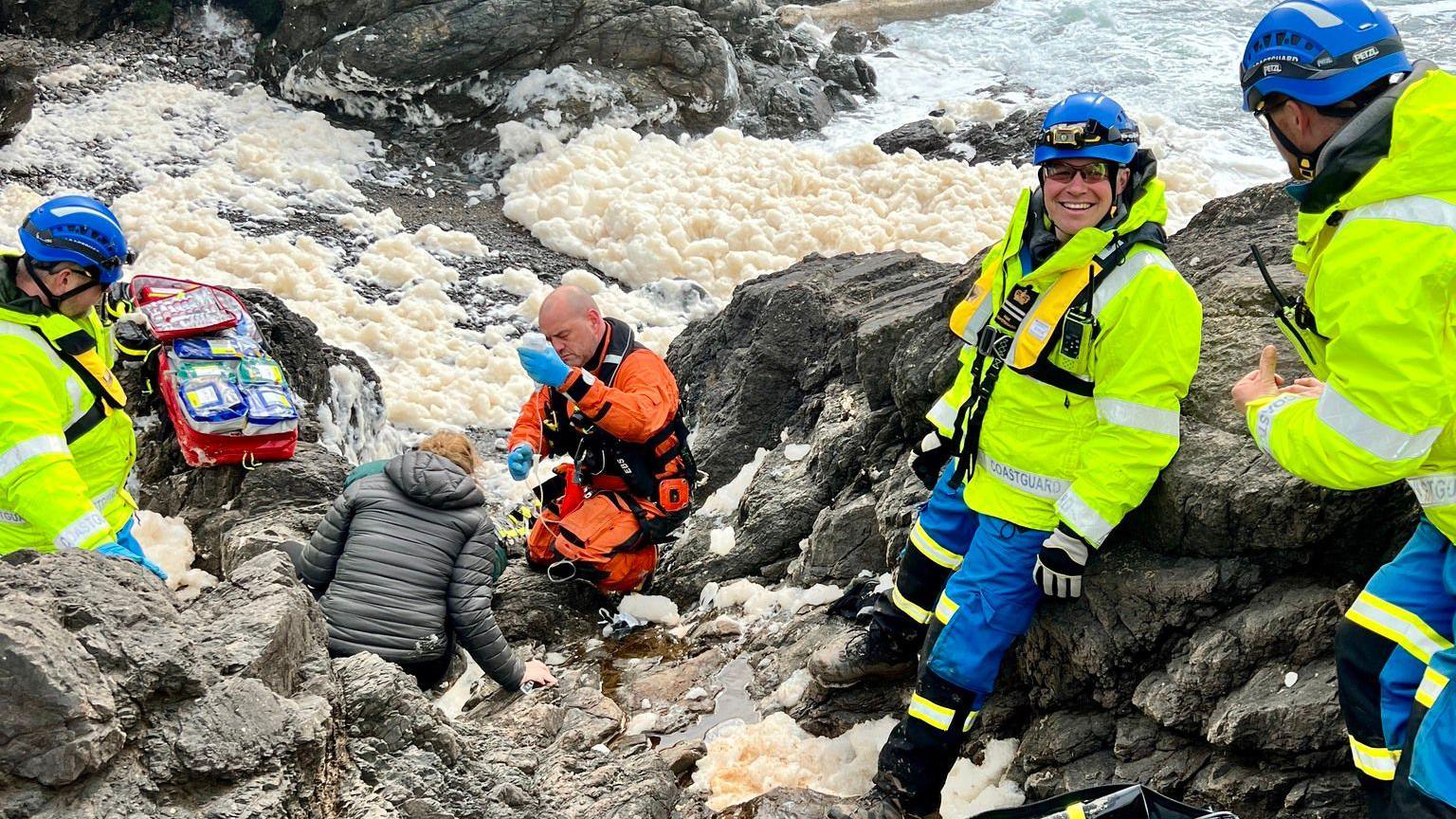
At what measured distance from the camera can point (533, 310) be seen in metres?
12.1

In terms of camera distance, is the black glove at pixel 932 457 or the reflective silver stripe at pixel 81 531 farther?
the black glove at pixel 932 457

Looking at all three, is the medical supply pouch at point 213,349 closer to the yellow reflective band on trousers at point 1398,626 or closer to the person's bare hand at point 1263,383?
the person's bare hand at point 1263,383

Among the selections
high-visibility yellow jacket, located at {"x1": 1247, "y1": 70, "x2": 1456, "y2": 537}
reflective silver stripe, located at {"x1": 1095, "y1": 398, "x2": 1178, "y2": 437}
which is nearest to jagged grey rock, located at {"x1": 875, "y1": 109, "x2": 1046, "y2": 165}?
reflective silver stripe, located at {"x1": 1095, "y1": 398, "x2": 1178, "y2": 437}

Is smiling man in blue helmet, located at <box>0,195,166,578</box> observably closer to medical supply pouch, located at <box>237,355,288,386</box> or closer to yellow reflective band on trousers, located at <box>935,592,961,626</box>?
medical supply pouch, located at <box>237,355,288,386</box>

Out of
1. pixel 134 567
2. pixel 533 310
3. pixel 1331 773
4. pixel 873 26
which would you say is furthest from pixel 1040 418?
pixel 873 26

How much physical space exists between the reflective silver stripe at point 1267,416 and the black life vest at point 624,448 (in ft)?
13.6

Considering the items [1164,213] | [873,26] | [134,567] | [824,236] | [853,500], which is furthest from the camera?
[873,26]

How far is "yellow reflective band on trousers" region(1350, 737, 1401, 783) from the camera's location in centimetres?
299

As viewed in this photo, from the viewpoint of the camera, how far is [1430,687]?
286 cm

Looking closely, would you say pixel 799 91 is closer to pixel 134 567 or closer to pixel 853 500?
pixel 853 500

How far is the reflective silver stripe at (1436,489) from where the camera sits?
2893mm

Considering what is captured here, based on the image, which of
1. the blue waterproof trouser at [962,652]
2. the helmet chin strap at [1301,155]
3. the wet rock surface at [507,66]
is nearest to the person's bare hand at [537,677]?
the blue waterproof trouser at [962,652]

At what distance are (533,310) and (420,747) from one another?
8.94 metres

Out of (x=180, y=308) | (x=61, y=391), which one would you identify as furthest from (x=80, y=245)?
(x=180, y=308)
